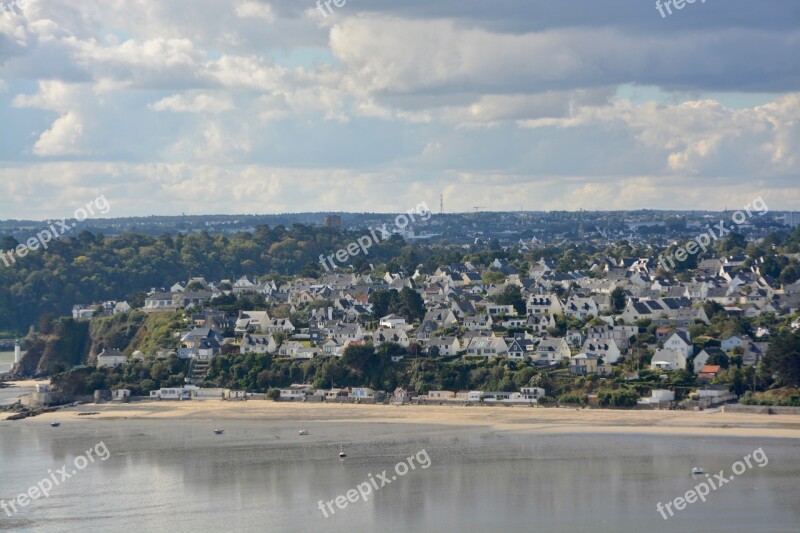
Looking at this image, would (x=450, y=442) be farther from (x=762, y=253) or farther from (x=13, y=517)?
(x=762, y=253)

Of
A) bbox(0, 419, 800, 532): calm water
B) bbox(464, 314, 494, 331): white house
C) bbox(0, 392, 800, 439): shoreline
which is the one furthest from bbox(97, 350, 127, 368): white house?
bbox(464, 314, 494, 331): white house

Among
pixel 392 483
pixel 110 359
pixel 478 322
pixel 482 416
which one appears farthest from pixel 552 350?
pixel 110 359

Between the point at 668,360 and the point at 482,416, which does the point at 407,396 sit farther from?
the point at 668,360

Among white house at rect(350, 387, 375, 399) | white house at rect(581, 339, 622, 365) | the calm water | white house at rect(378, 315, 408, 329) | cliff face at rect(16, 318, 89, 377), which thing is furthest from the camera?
cliff face at rect(16, 318, 89, 377)

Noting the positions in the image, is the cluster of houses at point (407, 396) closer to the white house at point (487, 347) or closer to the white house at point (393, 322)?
the white house at point (487, 347)

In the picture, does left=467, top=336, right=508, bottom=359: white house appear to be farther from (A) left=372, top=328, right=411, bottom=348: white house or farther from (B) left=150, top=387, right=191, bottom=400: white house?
(B) left=150, top=387, right=191, bottom=400: white house

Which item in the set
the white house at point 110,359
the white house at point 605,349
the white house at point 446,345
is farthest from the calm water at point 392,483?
the white house at point 110,359

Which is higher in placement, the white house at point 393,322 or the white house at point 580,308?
the white house at point 580,308
